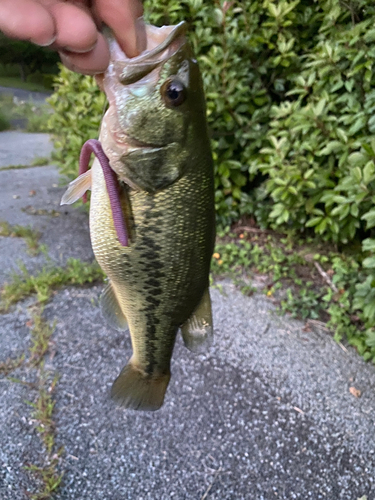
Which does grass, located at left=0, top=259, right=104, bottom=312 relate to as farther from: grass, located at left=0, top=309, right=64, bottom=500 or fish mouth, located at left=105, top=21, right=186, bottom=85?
fish mouth, located at left=105, top=21, right=186, bottom=85

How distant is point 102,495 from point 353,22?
3.53 meters

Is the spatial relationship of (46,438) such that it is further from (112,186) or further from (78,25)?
(78,25)

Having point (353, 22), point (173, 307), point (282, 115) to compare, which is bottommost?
point (282, 115)

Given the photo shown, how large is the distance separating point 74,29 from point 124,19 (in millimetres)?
120

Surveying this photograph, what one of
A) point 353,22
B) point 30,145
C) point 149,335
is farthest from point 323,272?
point 30,145

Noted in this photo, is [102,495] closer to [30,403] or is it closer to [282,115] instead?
[30,403]

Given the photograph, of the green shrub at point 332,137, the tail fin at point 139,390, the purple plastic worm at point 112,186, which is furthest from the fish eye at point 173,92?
→ the green shrub at point 332,137

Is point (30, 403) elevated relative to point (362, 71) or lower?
lower

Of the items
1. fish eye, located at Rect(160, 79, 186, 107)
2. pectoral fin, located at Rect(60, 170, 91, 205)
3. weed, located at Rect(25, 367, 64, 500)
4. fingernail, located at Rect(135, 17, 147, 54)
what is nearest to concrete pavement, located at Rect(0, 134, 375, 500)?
weed, located at Rect(25, 367, 64, 500)

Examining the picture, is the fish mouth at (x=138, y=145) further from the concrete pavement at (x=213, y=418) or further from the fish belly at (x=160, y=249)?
the concrete pavement at (x=213, y=418)

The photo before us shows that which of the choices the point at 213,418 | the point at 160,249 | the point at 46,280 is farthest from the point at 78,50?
the point at 46,280

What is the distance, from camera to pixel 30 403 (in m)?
2.21

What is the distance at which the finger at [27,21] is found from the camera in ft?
2.61

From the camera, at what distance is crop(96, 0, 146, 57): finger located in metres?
0.85
